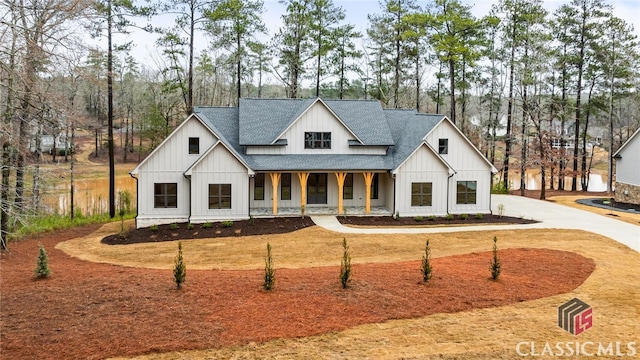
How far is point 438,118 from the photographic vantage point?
22906 mm

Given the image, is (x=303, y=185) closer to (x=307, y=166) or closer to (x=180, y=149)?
(x=307, y=166)

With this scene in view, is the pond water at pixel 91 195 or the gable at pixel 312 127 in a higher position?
the gable at pixel 312 127

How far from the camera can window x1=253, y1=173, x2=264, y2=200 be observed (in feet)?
73.7

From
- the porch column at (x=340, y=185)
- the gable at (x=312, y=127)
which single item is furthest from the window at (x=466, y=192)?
the gable at (x=312, y=127)

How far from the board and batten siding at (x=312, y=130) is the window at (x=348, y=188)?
1.49 meters

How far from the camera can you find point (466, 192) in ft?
74.0

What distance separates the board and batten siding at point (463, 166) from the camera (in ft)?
73.5

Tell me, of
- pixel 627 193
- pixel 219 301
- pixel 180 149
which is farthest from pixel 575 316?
pixel 627 193

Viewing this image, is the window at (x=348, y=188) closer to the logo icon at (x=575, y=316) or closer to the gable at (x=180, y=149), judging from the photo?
the gable at (x=180, y=149)

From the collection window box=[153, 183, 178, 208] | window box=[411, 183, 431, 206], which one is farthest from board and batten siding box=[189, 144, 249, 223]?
window box=[411, 183, 431, 206]

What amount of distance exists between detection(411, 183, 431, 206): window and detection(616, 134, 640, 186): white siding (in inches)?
530

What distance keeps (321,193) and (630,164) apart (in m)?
18.7

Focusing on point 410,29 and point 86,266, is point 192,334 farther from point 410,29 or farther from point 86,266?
point 410,29

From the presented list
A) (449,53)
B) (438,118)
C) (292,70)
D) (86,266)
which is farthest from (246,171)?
(449,53)
